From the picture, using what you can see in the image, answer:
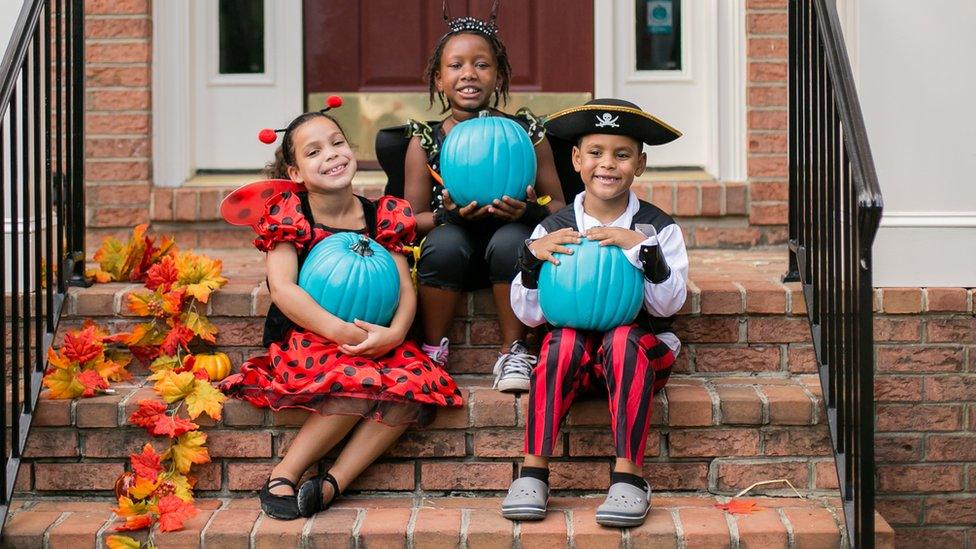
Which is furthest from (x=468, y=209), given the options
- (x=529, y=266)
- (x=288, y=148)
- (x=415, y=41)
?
(x=415, y=41)

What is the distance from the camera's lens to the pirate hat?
334 centimetres

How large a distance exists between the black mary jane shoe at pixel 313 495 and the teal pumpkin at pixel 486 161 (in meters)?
0.93

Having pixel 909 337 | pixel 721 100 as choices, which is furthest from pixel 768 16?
pixel 909 337

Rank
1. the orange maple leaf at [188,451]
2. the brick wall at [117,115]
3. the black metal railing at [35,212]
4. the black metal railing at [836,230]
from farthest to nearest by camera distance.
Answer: the brick wall at [117,115] → the orange maple leaf at [188,451] → the black metal railing at [35,212] → the black metal railing at [836,230]

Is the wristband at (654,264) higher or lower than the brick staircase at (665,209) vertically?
lower

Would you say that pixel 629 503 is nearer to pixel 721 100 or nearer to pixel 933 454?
pixel 933 454

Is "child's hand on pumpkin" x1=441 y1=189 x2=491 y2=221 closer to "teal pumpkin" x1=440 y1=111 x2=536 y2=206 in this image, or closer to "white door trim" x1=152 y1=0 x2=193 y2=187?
"teal pumpkin" x1=440 y1=111 x2=536 y2=206

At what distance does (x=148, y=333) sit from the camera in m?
3.72

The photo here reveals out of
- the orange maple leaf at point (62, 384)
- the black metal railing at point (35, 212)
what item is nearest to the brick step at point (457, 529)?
the black metal railing at point (35, 212)

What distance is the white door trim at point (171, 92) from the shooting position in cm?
488

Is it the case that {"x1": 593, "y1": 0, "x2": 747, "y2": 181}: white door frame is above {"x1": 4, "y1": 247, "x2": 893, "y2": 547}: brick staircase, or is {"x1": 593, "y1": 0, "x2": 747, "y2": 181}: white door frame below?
above

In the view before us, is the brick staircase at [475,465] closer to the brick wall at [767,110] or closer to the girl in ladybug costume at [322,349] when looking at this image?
the girl in ladybug costume at [322,349]

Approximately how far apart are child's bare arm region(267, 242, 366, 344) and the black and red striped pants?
0.54 meters

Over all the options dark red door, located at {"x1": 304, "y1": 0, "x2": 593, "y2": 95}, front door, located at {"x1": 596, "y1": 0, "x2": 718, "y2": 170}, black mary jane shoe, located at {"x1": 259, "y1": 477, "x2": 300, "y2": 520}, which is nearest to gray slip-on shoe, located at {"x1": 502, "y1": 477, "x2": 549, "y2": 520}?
black mary jane shoe, located at {"x1": 259, "y1": 477, "x2": 300, "y2": 520}
